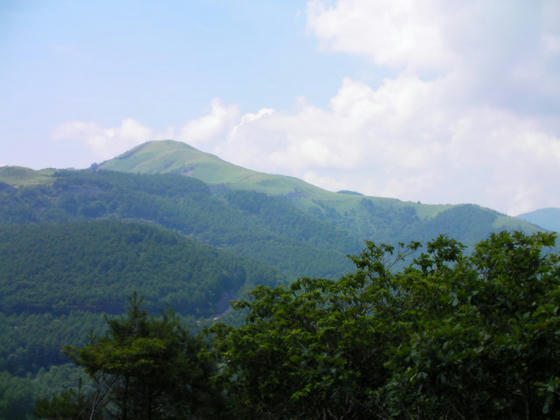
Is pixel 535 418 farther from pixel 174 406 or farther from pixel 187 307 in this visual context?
pixel 187 307

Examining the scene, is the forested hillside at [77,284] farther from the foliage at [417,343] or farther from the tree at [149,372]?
the foliage at [417,343]

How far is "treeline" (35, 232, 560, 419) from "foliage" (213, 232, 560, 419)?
38mm

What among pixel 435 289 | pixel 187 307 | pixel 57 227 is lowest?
pixel 187 307

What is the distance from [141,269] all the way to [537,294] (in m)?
184

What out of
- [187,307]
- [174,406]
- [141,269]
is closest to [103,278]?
[141,269]

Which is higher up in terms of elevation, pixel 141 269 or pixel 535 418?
pixel 535 418

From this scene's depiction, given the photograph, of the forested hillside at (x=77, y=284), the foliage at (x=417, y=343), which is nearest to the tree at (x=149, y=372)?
the foliage at (x=417, y=343)

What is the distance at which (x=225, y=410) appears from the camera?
1933cm

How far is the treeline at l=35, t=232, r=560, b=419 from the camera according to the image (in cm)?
820

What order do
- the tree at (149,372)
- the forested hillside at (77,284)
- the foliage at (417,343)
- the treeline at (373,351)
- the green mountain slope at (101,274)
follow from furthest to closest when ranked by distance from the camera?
the green mountain slope at (101,274) → the forested hillside at (77,284) → the tree at (149,372) → the treeline at (373,351) → the foliage at (417,343)

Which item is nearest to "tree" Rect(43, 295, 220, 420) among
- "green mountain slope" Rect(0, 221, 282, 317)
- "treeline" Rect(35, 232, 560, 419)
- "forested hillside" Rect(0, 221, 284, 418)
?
"treeline" Rect(35, 232, 560, 419)

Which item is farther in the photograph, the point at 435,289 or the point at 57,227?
the point at 57,227

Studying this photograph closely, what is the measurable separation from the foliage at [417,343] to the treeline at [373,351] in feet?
0.12

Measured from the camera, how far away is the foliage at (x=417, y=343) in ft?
26.6
